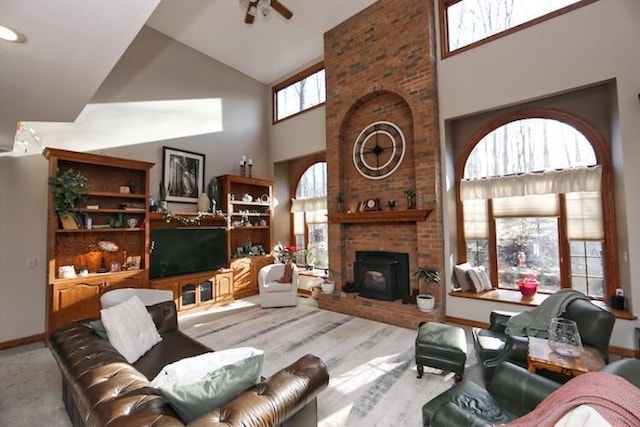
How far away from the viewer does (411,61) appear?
4.54 m

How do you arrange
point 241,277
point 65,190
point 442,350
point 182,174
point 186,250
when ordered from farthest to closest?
point 241,277 < point 182,174 < point 186,250 < point 65,190 < point 442,350

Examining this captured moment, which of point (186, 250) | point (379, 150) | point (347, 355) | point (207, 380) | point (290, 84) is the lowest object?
point (347, 355)

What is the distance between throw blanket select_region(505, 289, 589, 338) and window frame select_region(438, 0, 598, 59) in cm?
339

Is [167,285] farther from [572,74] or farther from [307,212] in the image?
[572,74]

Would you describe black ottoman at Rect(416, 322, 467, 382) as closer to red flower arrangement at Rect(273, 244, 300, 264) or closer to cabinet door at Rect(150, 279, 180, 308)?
red flower arrangement at Rect(273, 244, 300, 264)

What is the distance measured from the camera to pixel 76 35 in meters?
1.70

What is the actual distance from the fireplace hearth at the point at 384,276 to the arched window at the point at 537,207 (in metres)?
1.04

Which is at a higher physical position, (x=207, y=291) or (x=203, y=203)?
(x=203, y=203)

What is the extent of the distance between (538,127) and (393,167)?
6.77 ft

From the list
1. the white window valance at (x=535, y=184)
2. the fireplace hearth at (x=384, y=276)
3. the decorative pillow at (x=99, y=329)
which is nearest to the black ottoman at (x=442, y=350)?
the fireplace hearth at (x=384, y=276)

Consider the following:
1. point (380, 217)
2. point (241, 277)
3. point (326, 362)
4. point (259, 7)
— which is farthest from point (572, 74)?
point (241, 277)

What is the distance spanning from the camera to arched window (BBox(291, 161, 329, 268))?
6461 millimetres

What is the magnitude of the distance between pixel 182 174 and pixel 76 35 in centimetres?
396

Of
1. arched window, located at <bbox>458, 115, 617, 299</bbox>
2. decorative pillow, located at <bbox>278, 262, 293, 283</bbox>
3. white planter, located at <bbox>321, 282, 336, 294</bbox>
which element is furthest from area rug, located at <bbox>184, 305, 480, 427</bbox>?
arched window, located at <bbox>458, 115, 617, 299</bbox>
